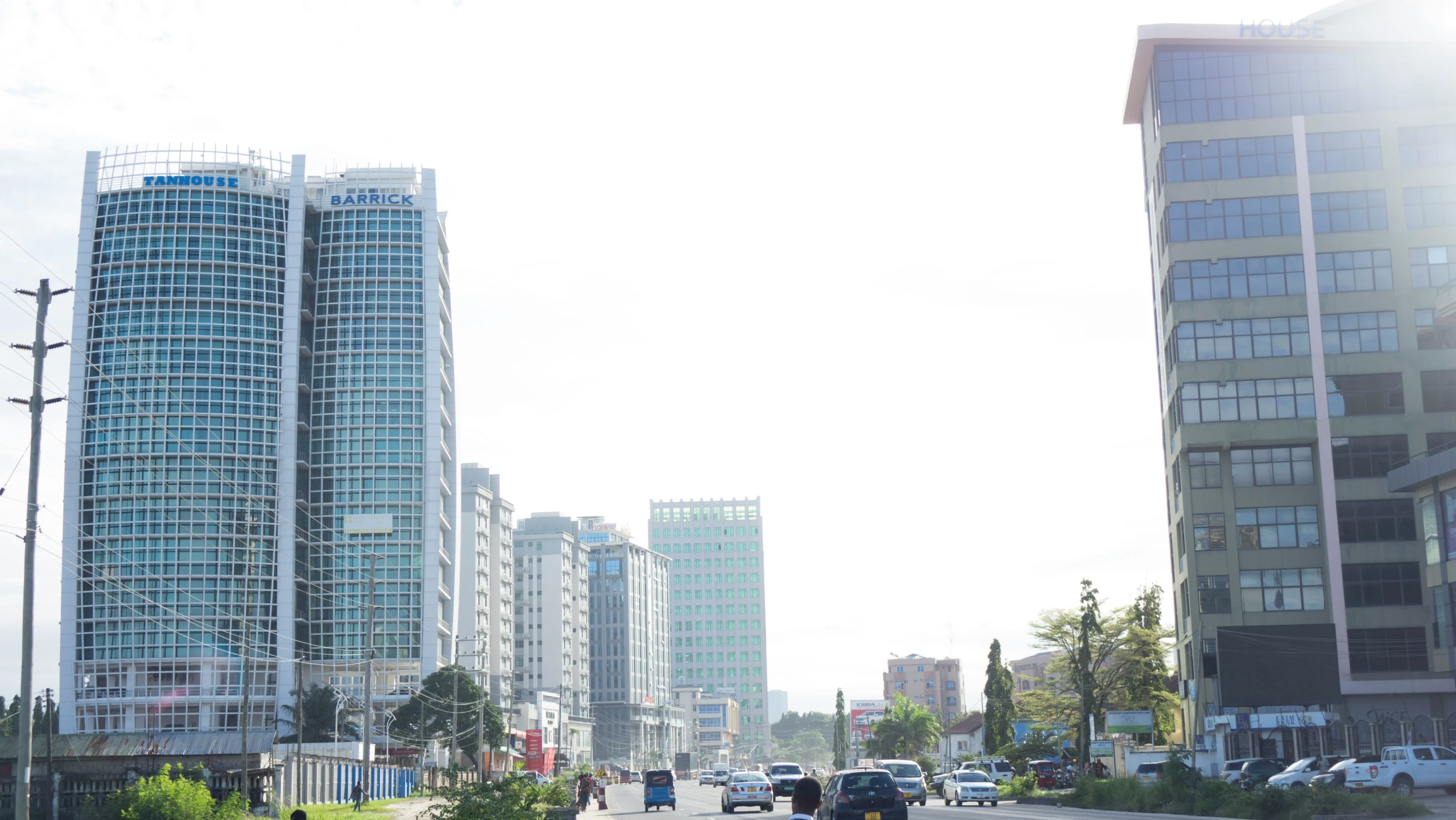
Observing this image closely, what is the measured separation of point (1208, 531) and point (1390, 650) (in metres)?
11.3

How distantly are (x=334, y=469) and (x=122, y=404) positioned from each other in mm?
22507

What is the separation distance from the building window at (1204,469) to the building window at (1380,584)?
27.5 feet

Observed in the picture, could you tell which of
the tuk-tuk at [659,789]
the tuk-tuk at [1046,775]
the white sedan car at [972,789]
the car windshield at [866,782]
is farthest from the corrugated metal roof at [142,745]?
the tuk-tuk at [1046,775]

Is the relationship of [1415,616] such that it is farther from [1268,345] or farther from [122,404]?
[122,404]

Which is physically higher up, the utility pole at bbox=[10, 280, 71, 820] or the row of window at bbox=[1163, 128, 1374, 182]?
the row of window at bbox=[1163, 128, 1374, 182]

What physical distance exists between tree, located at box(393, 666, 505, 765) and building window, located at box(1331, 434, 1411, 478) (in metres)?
73.4

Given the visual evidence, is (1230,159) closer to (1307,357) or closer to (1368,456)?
(1307,357)

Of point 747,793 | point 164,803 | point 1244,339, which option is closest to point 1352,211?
point 1244,339

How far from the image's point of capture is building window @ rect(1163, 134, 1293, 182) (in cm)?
8050

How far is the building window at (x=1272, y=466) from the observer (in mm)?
79062

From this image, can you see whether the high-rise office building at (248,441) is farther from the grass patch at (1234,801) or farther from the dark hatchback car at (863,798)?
the dark hatchback car at (863,798)

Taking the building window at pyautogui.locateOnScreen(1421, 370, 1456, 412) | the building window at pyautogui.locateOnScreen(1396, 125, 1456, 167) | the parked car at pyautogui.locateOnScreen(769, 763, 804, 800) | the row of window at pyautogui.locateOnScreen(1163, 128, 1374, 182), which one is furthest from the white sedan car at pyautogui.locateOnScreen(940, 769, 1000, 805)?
the building window at pyautogui.locateOnScreen(1396, 125, 1456, 167)

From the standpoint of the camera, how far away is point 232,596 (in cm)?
14150

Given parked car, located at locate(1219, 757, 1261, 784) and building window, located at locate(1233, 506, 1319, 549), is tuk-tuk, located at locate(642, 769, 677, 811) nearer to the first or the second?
parked car, located at locate(1219, 757, 1261, 784)
